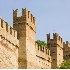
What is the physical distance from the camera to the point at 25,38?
1227 inches

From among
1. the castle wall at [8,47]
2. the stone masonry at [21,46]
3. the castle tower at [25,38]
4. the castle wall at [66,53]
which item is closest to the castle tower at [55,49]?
the stone masonry at [21,46]

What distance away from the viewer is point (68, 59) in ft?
164

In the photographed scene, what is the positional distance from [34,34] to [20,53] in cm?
404

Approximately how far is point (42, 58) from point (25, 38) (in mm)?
8161

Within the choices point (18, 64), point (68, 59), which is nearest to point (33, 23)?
point (18, 64)

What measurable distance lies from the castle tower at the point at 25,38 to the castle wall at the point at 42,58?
339cm

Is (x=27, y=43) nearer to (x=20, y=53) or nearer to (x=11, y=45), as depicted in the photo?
(x=20, y=53)

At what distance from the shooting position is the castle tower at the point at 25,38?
3077 centimetres

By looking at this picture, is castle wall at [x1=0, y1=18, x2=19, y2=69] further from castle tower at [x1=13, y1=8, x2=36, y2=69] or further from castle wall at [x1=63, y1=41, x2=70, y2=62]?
castle wall at [x1=63, y1=41, x2=70, y2=62]

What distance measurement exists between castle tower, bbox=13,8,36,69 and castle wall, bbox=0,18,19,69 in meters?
1.10

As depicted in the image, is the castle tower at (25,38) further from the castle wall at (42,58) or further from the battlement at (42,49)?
the battlement at (42,49)

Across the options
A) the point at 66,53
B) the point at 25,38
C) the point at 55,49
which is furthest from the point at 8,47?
the point at 66,53

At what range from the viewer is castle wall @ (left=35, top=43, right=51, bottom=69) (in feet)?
120

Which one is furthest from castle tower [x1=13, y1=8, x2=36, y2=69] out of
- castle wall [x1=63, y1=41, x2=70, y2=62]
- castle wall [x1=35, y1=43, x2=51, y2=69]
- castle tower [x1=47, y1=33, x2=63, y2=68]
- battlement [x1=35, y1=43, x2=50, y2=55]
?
castle wall [x1=63, y1=41, x2=70, y2=62]
